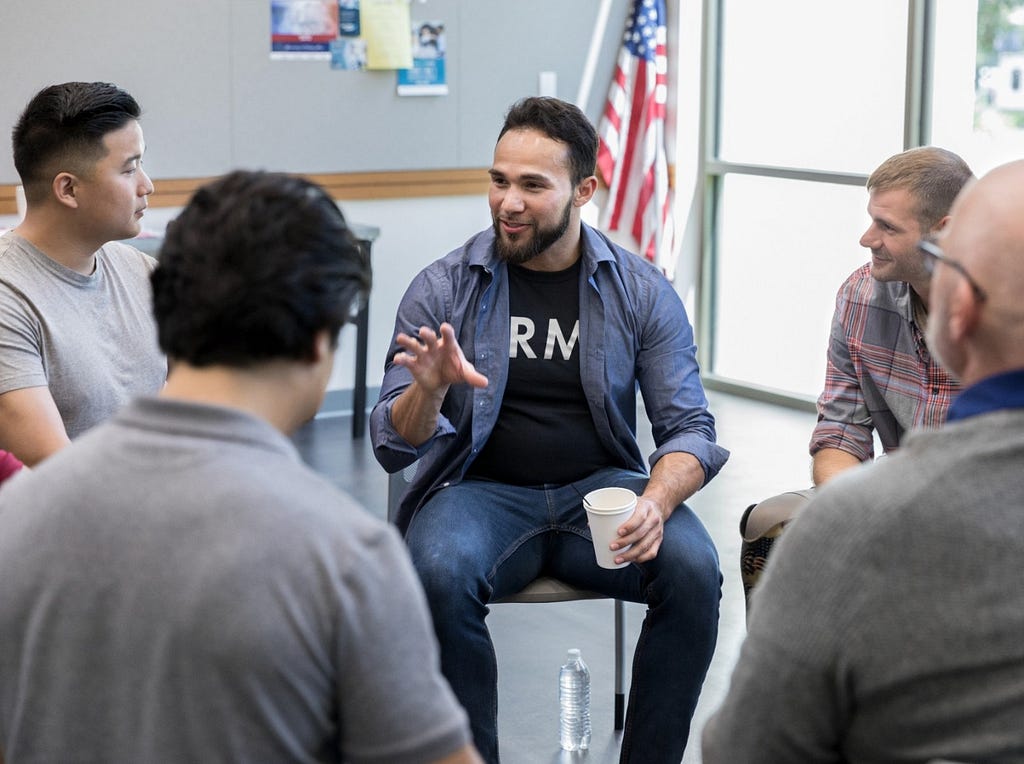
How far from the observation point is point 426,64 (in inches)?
233

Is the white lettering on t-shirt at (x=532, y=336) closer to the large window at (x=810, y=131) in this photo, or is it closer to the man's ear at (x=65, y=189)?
the man's ear at (x=65, y=189)

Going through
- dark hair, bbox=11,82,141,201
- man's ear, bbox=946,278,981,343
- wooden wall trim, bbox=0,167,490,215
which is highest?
dark hair, bbox=11,82,141,201

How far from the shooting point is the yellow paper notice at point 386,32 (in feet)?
18.9

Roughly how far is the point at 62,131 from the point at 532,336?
991 mm

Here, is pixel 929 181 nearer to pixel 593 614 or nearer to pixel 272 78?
pixel 593 614

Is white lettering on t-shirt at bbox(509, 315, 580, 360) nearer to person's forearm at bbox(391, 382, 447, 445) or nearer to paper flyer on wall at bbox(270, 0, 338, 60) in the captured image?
person's forearm at bbox(391, 382, 447, 445)

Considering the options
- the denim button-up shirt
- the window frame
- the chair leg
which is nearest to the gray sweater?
the denim button-up shirt

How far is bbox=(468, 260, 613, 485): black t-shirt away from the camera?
107 inches

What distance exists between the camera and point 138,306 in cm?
257

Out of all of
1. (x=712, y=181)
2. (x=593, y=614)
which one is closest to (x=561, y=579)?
(x=593, y=614)

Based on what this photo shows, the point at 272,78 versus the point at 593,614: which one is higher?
the point at 272,78

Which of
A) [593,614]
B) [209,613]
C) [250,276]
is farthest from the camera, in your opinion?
[593,614]

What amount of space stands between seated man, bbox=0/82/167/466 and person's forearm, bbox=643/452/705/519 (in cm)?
97

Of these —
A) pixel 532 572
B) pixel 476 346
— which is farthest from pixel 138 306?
pixel 532 572
